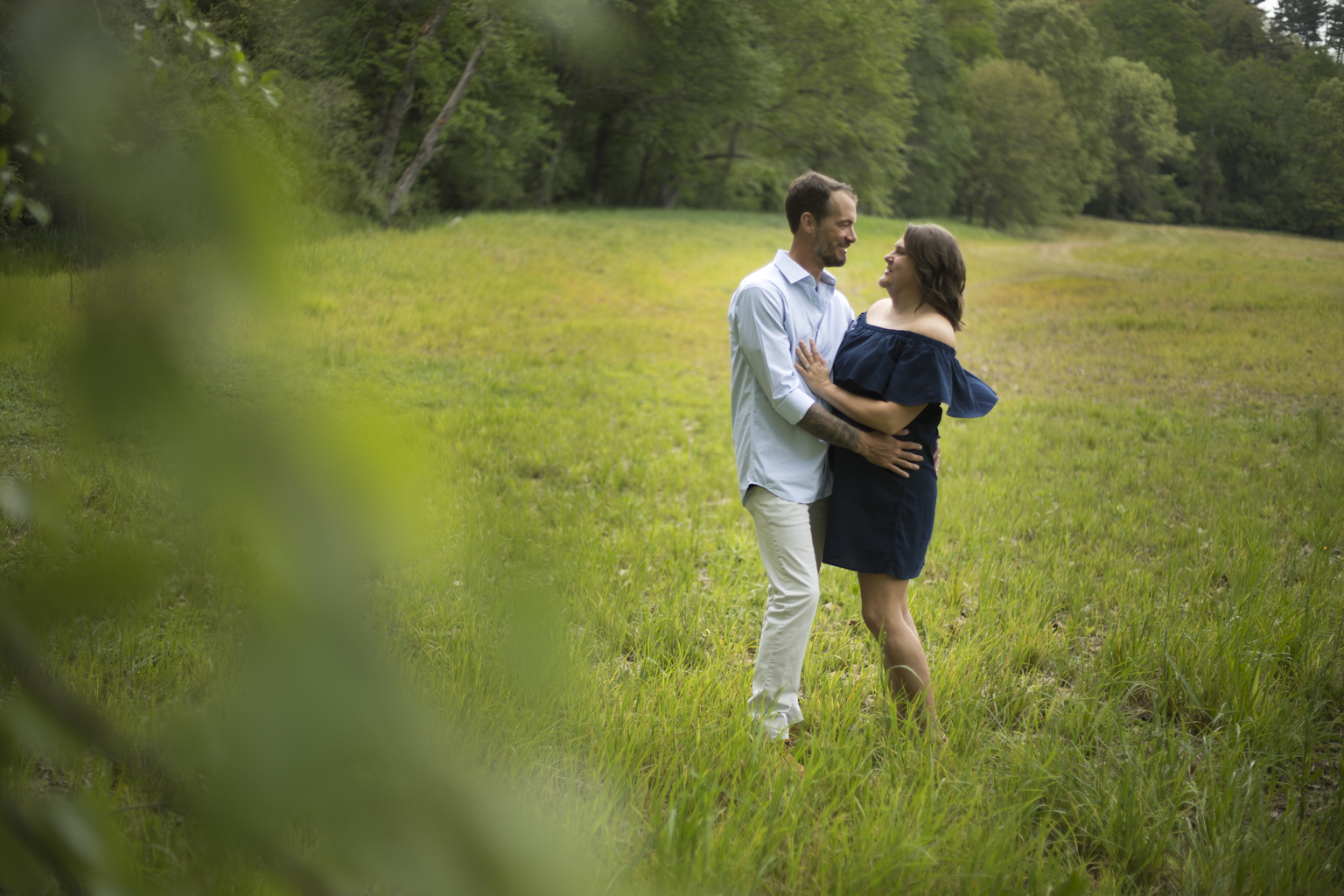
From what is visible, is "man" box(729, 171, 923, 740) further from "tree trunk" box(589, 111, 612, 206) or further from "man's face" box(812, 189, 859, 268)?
"tree trunk" box(589, 111, 612, 206)

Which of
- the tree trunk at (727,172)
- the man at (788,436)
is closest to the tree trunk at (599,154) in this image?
the tree trunk at (727,172)

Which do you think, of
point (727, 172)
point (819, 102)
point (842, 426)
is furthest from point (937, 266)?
point (727, 172)

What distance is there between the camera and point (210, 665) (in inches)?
17.9

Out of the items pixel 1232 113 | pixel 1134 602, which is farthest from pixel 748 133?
pixel 1134 602

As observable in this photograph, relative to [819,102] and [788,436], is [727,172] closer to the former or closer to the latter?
[819,102]

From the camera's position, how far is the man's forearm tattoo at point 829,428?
98.7 inches

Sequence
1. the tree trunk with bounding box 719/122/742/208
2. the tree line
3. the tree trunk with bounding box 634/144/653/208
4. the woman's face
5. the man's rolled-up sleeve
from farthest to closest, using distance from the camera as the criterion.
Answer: the tree trunk with bounding box 719/122/742/208
the tree trunk with bounding box 634/144/653/208
the woman's face
the man's rolled-up sleeve
the tree line

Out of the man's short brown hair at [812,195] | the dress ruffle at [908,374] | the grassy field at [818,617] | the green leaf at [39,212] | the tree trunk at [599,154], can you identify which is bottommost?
the grassy field at [818,617]

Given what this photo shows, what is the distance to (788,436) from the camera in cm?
265

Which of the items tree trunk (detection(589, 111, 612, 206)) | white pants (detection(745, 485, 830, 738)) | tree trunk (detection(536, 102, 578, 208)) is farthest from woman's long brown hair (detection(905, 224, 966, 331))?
tree trunk (detection(589, 111, 612, 206))

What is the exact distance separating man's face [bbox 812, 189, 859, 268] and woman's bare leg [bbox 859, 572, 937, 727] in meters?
1.16

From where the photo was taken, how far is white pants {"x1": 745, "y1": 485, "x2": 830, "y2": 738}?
2578 millimetres

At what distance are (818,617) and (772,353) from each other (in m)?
1.82

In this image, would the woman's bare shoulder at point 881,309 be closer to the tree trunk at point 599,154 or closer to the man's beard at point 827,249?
the man's beard at point 827,249
